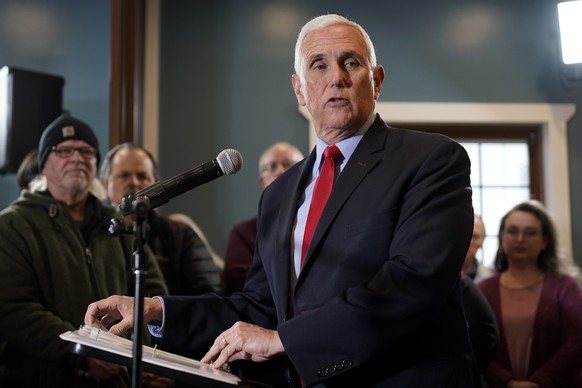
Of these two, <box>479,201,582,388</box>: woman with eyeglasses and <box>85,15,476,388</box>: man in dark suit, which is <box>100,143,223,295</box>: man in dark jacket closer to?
<box>479,201,582,388</box>: woman with eyeglasses

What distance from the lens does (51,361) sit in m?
2.56

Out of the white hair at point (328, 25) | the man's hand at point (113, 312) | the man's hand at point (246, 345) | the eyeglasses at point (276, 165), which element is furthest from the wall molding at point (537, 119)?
the man's hand at point (246, 345)

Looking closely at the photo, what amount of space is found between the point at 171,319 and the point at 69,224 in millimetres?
1240

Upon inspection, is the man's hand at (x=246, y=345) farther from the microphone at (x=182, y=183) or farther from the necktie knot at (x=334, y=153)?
the necktie knot at (x=334, y=153)

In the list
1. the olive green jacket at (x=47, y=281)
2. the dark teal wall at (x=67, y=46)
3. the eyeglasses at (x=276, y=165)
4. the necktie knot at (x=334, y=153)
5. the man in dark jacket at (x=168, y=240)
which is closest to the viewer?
the necktie knot at (x=334, y=153)

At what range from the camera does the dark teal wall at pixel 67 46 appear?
15.3 ft

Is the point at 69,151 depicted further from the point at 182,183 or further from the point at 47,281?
the point at 182,183

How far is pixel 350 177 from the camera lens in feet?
5.05

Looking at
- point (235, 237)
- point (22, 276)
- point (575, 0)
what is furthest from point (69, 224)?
point (575, 0)

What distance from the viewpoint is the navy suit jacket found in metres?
1.35

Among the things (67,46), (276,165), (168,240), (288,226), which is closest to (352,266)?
(288,226)

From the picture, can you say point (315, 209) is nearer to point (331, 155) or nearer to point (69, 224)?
point (331, 155)

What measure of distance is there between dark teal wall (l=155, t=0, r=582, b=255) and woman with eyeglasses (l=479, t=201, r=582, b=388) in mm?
1918

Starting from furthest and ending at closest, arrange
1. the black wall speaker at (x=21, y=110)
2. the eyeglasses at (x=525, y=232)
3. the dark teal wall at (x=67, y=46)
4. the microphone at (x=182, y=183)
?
the dark teal wall at (x=67, y=46)
the black wall speaker at (x=21, y=110)
the eyeglasses at (x=525, y=232)
the microphone at (x=182, y=183)
